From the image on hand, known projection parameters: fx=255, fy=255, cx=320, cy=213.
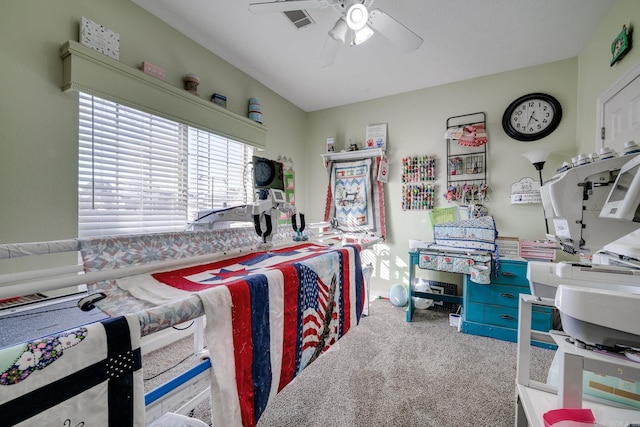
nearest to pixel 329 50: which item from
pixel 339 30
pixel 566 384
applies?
pixel 339 30

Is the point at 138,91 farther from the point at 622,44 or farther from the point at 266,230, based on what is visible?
the point at 622,44

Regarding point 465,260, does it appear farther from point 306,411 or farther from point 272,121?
point 272,121

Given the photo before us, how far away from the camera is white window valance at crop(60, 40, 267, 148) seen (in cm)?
145

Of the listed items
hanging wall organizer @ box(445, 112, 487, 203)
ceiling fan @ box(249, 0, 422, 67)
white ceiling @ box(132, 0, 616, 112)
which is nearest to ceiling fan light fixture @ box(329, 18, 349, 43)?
ceiling fan @ box(249, 0, 422, 67)

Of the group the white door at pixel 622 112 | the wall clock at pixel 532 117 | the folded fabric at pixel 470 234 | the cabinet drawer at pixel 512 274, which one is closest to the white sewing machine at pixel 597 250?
the white door at pixel 622 112

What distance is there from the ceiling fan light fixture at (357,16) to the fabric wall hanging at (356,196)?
1.85 metres

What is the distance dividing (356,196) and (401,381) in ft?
7.00

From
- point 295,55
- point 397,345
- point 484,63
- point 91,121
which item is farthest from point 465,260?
point 91,121

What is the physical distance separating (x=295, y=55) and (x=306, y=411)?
274cm

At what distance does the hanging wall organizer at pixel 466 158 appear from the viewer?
8.78ft

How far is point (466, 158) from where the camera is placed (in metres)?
2.78

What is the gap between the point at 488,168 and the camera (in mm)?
2695

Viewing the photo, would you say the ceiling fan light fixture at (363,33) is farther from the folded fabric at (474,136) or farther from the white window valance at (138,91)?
the folded fabric at (474,136)

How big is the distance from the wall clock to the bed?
2324mm
